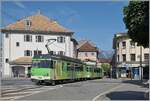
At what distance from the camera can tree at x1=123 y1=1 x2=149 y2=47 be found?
19375mm

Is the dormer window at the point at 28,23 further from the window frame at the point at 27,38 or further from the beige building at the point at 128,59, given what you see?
the beige building at the point at 128,59

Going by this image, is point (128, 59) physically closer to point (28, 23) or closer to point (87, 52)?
point (28, 23)

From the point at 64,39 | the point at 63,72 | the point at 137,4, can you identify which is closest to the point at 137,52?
the point at 64,39

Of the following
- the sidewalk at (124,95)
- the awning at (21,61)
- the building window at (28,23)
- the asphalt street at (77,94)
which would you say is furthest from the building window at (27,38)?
the sidewalk at (124,95)

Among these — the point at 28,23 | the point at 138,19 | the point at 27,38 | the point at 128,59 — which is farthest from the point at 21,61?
the point at 138,19

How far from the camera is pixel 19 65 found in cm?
8869

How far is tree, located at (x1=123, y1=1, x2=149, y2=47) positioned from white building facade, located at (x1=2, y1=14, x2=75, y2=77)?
68.6 meters

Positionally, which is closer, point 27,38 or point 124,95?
point 124,95

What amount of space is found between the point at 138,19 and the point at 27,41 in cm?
A: 7280

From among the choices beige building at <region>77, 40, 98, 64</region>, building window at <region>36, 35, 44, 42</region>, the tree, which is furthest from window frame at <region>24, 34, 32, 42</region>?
the tree

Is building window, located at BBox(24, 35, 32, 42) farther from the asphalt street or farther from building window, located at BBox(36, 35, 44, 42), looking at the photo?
the asphalt street

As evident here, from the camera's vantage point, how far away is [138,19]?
1964 centimetres

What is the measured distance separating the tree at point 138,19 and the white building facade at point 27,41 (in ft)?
225

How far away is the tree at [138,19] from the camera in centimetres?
1938
